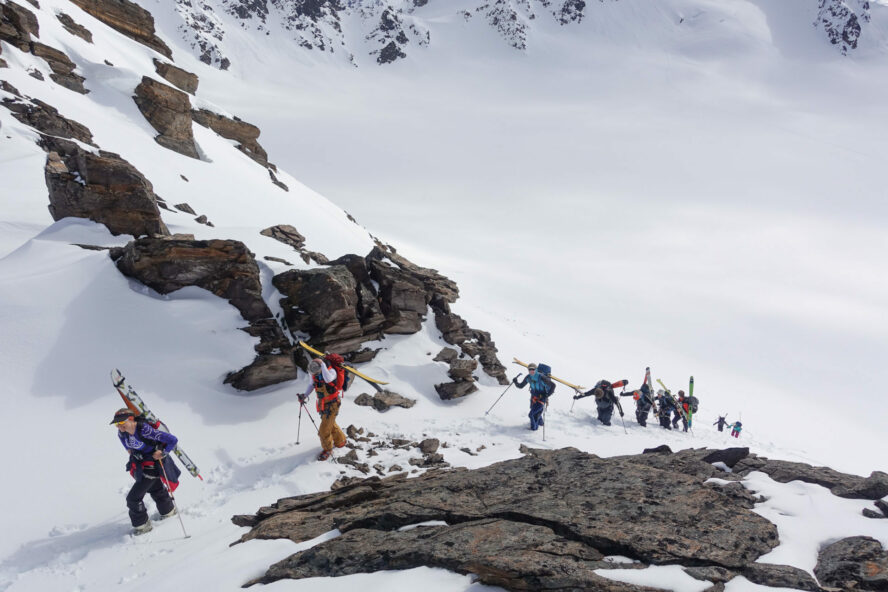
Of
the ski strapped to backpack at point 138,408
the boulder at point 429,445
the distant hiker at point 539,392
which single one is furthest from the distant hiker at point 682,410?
the ski strapped to backpack at point 138,408

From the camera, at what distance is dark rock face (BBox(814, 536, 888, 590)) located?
404 cm

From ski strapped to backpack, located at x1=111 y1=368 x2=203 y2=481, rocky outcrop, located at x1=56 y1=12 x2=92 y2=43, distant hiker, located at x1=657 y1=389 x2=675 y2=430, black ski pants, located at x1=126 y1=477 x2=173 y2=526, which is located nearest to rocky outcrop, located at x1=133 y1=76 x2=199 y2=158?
rocky outcrop, located at x1=56 y1=12 x2=92 y2=43

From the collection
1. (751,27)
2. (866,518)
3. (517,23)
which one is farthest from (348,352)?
(751,27)

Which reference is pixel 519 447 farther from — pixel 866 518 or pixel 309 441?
pixel 866 518

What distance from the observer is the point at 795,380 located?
36281 millimetres

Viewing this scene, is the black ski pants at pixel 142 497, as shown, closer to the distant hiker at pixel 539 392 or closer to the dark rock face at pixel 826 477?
the distant hiker at pixel 539 392

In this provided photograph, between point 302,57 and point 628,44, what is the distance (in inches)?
4198

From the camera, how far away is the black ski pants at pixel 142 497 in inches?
271

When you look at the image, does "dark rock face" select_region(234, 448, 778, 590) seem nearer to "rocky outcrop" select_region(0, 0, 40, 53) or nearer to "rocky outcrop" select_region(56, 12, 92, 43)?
"rocky outcrop" select_region(0, 0, 40, 53)

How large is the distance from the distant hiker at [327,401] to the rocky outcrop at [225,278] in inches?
76.5

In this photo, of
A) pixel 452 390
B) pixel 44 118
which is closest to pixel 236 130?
pixel 44 118

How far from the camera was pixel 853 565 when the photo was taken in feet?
13.9

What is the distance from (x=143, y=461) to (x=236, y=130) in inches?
1309

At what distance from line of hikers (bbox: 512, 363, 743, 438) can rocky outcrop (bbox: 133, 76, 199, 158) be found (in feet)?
75.6
